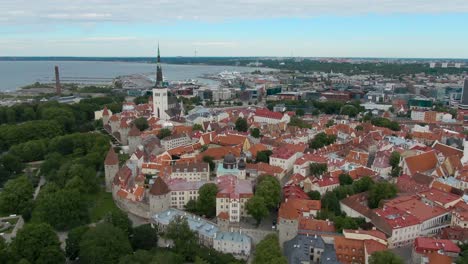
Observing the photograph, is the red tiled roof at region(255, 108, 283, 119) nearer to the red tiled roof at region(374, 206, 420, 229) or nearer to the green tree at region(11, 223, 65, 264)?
the red tiled roof at region(374, 206, 420, 229)

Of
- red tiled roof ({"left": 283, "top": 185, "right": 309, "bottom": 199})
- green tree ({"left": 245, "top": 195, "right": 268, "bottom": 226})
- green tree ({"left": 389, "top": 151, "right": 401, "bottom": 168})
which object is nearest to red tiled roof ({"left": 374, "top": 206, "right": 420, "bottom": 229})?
red tiled roof ({"left": 283, "top": 185, "right": 309, "bottom": 199})

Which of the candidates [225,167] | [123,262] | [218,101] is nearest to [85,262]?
[123,262]

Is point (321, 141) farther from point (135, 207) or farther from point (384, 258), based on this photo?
point (384, 258)

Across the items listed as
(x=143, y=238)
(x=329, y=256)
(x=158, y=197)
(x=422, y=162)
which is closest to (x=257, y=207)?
(x=329, y=256)

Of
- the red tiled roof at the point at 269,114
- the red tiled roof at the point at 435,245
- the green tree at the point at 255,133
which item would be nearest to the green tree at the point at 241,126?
the green tree at the point at 255,133

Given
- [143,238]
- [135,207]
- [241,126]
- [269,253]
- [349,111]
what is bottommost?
[135,207]

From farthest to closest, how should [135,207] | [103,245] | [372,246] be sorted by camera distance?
[135,207] → [103,245] → [372,246]

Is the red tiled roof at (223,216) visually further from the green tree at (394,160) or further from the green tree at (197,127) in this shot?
the green tree at (197,127)

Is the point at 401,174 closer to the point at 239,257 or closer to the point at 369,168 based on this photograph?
the point at 369,168

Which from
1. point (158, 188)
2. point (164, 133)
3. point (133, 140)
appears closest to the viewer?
point (158, 188)
